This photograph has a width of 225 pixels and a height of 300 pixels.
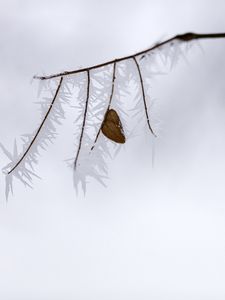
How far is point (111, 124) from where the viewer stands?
126 centimetres

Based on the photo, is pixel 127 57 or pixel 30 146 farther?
pixel 30 146

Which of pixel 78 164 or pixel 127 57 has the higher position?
pixel 127 57

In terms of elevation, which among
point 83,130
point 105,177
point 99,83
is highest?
point 99,83

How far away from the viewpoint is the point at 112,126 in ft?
4.13

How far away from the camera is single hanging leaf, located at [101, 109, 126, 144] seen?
126cm

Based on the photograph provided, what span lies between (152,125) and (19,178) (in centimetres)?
42

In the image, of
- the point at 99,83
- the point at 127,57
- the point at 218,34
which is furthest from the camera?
the point at 99,83

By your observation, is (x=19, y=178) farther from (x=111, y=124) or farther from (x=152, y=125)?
(x=152, y=125)

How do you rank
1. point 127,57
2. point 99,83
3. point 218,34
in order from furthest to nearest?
point 99,83
point 127,57
point 218,34

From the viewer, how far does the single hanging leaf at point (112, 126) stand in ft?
4.12

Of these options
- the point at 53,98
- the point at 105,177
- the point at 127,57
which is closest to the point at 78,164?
the point at 105,177

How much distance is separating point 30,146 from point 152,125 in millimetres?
359

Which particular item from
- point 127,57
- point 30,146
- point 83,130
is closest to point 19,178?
point 30,146

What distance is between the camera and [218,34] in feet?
2.96
